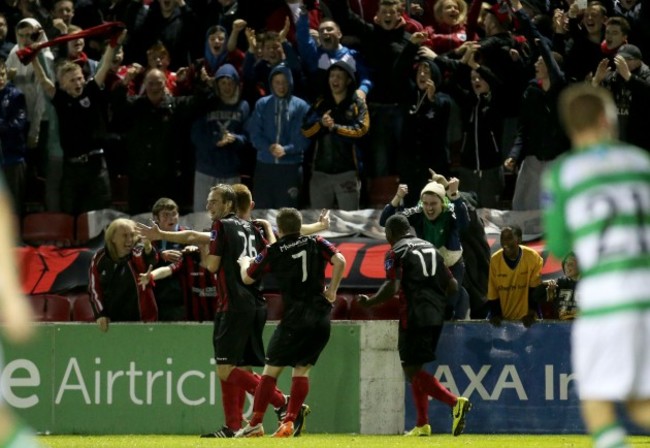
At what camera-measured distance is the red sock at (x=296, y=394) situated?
1224cm

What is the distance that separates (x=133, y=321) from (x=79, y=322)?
1.70 feet

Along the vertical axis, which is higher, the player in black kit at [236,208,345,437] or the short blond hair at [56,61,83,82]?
the short blond hair at [56,61,83,82]

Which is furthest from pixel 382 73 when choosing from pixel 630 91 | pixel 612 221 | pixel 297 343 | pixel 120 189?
pixel 612 221

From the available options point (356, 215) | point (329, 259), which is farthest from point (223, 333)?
point (356, 215)

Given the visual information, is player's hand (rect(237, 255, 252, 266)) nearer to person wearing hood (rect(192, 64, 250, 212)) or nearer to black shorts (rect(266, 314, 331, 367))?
black shorts (rect(266, 314, 331, 367))

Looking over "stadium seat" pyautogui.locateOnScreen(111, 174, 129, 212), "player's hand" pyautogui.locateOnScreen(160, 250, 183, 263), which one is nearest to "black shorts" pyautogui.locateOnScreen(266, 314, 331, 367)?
"player's hand" pyautogui.locateOnScreen(160, 250, 183, 263)

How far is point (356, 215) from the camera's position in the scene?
50.5 ft

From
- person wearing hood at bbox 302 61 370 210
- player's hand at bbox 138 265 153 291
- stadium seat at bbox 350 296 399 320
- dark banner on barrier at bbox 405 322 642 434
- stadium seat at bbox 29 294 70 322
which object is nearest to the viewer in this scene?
dark banner on barrier at bbox 405 322 642 434

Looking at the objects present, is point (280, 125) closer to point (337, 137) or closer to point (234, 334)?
point (337, 137)

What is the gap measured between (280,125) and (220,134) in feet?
2.31

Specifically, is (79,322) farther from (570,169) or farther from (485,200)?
(570,169)

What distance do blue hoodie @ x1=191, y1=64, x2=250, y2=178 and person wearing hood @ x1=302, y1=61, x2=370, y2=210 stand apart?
83 centimetres

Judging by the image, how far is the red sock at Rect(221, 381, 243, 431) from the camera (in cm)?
1251

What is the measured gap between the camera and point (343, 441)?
12109 millimetres
